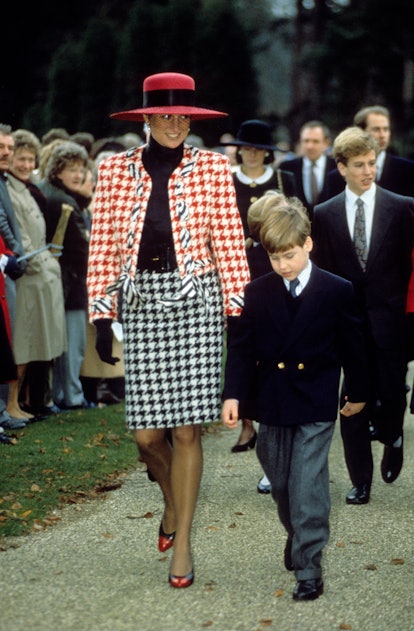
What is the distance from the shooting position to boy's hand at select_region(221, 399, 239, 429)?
5281mm

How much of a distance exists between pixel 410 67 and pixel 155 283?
26.9m

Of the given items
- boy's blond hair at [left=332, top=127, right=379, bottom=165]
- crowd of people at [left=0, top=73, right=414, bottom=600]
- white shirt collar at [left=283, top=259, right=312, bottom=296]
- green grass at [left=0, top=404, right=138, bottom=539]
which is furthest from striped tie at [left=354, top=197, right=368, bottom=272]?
green grass at [left=0, top=404, right=138, bottom=539]

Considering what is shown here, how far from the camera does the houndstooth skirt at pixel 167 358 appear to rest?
5.50m

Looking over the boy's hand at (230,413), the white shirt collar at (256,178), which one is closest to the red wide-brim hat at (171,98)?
the boy's hand at (230,413)

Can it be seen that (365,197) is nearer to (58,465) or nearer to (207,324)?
(207,324)

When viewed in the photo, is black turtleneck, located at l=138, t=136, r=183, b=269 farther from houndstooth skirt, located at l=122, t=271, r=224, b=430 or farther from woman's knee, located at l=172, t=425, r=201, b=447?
woman's knee, located at l=172, t=425, r=201, b=447

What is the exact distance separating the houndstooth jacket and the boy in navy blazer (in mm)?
208

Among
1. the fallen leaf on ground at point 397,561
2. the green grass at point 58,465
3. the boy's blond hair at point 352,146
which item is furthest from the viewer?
the boy's blond hair at point 352,146

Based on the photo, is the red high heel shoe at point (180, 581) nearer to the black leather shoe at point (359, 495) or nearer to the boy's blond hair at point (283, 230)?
the boy's blond hair at point (283, 230)

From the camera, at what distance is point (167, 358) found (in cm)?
552

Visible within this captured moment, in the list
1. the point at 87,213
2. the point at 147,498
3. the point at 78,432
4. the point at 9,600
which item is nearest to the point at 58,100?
the point at 87,213

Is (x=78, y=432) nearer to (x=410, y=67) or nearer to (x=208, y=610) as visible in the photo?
(x=208, y=610)

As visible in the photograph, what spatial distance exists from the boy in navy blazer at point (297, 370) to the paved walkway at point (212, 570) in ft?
0.87

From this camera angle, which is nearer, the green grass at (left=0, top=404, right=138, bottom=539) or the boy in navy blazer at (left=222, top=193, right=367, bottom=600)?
the boy in navy blazer at (left=222, top=193, right=367, bottom=600)
